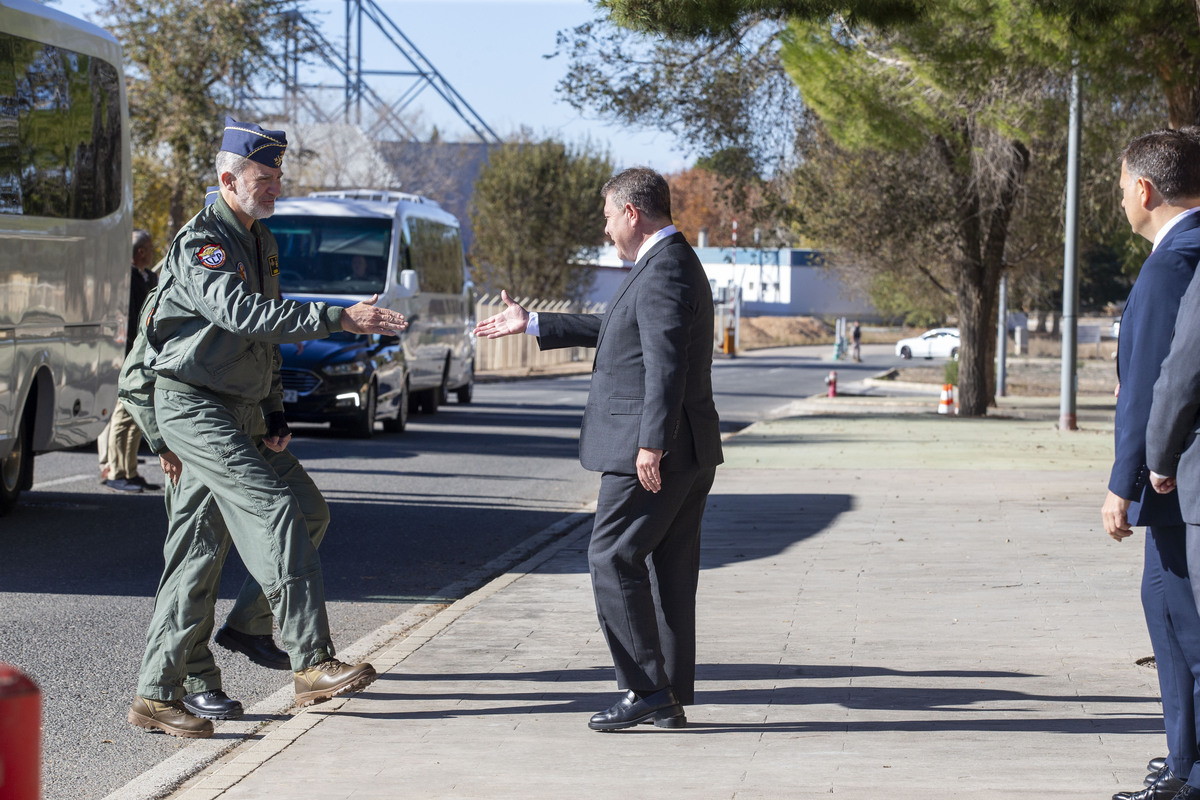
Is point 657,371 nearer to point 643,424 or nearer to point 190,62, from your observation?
point 643,424

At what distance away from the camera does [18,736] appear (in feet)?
6.59

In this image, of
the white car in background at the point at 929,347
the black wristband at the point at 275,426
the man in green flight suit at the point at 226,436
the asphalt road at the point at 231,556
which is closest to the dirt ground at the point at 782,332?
the white car in background at the point at 929,347

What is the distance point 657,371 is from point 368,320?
931 millimetres

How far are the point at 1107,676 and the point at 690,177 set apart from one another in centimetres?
9685

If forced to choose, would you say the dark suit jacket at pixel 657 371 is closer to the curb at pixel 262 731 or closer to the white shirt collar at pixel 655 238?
the white shirt collar at pixel 655 238

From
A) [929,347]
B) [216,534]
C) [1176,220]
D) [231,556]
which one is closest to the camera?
[1176,220]

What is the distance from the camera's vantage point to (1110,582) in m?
8.25

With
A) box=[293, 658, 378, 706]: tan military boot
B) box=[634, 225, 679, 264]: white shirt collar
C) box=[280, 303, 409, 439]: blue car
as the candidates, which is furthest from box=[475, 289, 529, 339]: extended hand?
box=[280, 303, 409, 439]: blue car

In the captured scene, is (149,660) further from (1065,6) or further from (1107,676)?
(1065,6)

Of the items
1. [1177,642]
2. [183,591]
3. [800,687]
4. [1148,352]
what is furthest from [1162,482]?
[183,591]

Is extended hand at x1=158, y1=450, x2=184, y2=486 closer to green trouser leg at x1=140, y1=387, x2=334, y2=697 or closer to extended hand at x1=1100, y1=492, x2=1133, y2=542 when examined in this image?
green trouser leg at x1=140, y1=387, x2=334, y2=697

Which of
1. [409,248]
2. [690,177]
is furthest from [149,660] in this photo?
[690,177]

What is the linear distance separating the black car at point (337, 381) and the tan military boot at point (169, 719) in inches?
461

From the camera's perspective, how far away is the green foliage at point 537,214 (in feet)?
171
